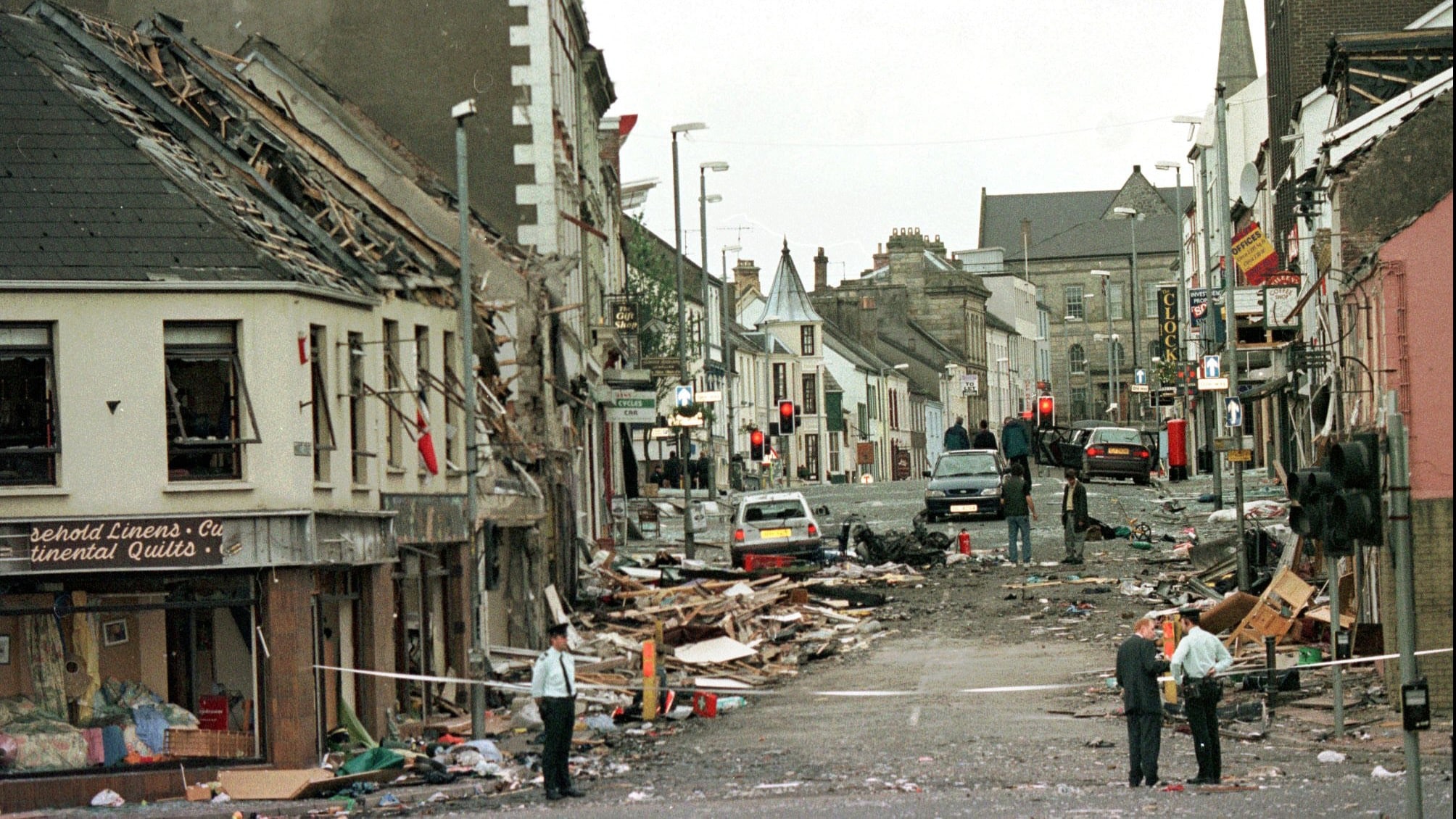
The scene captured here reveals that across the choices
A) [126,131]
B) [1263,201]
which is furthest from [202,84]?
[1263,201]

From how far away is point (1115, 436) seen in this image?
60000mm

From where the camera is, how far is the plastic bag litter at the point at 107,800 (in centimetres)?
2136

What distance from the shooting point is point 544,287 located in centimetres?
3325

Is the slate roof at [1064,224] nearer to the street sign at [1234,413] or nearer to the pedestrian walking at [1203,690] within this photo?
the street sign at [1234,413]

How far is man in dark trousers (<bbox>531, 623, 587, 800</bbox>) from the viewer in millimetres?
19625

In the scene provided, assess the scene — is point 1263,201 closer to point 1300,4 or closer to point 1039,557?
point 1300,4

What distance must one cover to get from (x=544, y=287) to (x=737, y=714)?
9.42 metres

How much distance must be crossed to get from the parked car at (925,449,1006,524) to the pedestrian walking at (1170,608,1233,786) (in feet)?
94.5

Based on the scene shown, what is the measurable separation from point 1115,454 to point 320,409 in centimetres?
3843

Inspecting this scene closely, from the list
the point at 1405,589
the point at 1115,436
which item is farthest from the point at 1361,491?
the point at 1115,436

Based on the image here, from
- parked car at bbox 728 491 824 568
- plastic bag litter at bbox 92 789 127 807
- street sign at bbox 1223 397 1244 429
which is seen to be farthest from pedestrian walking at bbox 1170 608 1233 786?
street sign at bbox 1223 397 1244 429

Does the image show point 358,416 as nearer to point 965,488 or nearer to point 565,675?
point 565,675

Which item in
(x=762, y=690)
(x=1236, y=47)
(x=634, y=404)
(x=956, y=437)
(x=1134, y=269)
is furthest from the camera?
(x=1236, y=47)

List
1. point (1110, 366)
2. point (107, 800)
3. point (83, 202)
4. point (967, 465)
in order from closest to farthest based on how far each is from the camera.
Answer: point (107, 800), point (83, 202), point (967, 465), point (1110, 366)
